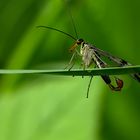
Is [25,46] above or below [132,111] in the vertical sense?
above

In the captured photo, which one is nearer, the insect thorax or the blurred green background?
the insect thorax

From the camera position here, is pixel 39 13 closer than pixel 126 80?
No

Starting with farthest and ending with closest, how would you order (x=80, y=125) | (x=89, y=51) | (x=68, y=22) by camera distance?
(x=68, y=22), (x=80, y=125), (x=89, y=51)

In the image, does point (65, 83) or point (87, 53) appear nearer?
point (87, 53)

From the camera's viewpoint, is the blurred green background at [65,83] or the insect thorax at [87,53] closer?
the insect thorax at [87,53]

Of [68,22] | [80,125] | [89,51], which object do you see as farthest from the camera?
[68,22]

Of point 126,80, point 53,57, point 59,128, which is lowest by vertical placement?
point 59,128

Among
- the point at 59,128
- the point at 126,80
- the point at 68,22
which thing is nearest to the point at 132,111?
the point at 126,80

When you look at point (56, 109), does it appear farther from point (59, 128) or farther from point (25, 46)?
point (25, 46)
